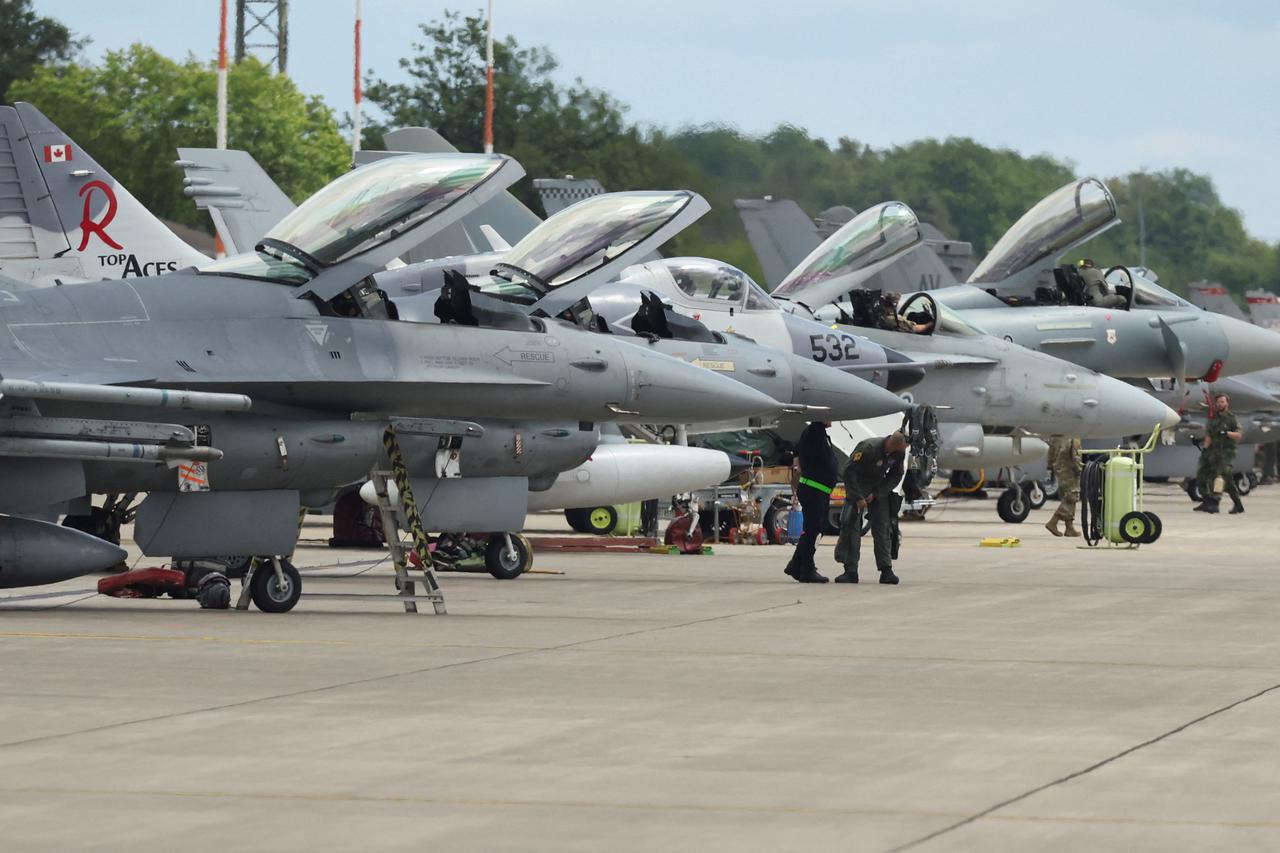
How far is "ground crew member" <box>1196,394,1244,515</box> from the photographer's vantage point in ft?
104

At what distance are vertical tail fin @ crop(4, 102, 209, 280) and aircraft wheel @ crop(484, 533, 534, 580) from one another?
6.38 meters

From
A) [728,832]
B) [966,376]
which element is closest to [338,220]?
[728,832]

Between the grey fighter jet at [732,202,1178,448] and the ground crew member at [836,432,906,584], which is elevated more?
the grey fighter jet at [732,202,1178,448]

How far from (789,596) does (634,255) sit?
359 cm

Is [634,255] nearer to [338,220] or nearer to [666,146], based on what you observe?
[338,220]

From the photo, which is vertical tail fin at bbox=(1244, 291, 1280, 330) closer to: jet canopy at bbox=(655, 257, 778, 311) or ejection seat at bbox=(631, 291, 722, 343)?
jet canopy at bbox=(655, 257, 778, 311)

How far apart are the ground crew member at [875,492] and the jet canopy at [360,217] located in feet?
13.2

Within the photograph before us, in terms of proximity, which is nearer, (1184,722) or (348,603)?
(1184,722)

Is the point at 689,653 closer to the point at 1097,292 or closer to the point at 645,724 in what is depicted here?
the point at 645,724

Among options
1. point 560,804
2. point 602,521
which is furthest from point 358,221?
point 602,521

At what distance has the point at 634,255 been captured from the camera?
56.3 feet

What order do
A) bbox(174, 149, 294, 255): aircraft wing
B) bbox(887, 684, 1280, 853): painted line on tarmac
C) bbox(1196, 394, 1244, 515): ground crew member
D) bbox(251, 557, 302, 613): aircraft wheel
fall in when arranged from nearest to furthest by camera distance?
bbox(887, 684, 1280, 853): painted line on tarmac, bbox(251, 557, 302, 613): aircraft wheel, bbox(174, 149, 294, 255): aircraft wing, bbox(1196, 394, 1244, 515): ground crew member

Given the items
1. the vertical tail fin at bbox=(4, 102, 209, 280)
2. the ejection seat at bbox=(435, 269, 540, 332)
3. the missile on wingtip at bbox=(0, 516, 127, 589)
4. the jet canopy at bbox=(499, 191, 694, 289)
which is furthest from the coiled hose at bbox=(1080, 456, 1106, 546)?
the missile on wingtip at bbox=(0, 516, 127, 589)

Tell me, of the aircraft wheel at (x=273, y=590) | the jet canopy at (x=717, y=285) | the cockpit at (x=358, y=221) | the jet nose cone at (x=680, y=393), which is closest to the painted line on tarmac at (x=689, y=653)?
the aircraft wheel at (x=273, y=590)
